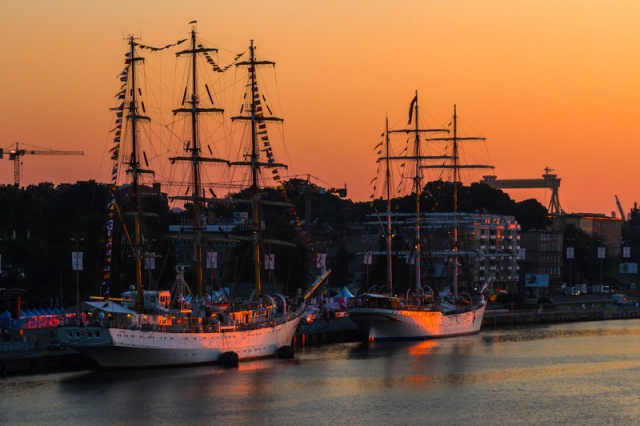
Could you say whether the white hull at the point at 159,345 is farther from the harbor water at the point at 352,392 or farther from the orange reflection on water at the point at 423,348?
the orange reflection on water at the point at 423,348

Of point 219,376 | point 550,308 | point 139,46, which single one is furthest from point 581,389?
point 550,308

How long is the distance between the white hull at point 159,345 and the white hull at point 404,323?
21600mm

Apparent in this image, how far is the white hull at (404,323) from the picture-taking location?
131 m

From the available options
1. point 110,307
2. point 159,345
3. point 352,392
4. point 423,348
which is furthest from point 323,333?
point 352,392

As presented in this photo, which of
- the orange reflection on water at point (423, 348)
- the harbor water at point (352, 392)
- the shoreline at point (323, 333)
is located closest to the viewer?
the harbor water at point (352, 392)

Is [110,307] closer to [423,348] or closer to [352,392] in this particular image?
[352,392]

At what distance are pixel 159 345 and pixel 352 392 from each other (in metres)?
15.4

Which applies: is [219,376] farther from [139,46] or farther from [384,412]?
[139,46]

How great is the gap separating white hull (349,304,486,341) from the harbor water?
10534 mm

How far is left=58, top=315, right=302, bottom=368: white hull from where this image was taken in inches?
3799

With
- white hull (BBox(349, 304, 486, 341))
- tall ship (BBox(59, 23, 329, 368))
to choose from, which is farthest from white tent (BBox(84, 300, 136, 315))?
white hull (BBox(349, 304, 486, 341))

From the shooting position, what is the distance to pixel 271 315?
111m

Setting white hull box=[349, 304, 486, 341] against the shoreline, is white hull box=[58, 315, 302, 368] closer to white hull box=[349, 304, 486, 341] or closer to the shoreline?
the shoreline

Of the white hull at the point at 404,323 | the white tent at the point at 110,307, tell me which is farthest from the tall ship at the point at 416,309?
the white tent at the point at 110,307
